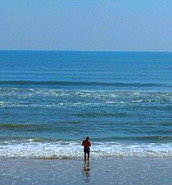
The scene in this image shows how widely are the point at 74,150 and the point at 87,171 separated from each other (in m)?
4.87

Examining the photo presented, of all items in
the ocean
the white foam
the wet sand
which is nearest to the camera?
the wet sand

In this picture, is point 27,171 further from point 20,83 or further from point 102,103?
point 20,83

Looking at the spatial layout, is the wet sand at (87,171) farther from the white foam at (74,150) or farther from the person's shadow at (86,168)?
the white foam at (74,150)

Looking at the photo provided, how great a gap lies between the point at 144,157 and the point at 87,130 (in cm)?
868

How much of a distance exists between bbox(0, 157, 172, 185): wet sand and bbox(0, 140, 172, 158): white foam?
1077 millimetres

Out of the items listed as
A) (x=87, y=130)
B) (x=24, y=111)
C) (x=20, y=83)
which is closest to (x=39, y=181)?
(x=87, y=130)

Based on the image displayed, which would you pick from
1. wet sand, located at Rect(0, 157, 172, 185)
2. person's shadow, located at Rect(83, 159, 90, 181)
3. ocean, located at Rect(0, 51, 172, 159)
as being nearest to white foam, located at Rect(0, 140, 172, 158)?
ocean, located at Rect(0, 51, 172, 159)

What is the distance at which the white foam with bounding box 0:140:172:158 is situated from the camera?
26089 mm

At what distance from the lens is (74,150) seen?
89.1 ft

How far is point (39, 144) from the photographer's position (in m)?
28.9

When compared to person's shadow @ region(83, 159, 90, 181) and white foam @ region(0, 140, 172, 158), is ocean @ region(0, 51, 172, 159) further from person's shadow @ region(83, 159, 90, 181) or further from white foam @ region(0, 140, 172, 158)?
person's shadow @ region(83, 159, 90, 181)

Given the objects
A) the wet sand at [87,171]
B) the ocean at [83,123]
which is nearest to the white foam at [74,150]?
the ocean at [83,123]

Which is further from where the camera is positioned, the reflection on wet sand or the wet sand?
the reflection on wet sand

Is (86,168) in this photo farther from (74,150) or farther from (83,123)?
(83,123)
